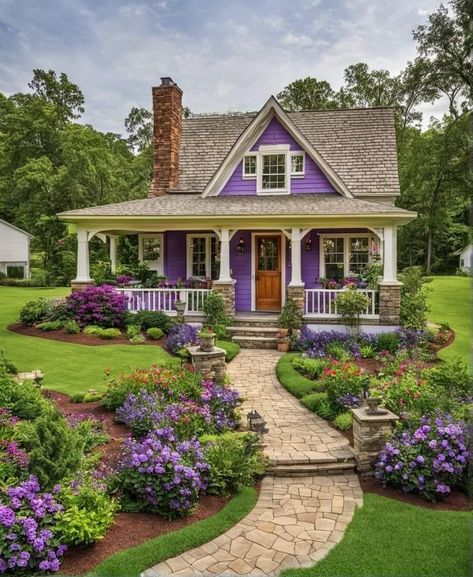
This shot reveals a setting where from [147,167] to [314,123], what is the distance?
2467 centimetres

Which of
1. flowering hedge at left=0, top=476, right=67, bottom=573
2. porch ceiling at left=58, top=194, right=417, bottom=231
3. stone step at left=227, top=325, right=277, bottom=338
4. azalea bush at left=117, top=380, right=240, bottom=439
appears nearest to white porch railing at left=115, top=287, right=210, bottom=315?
stone step at left=227, top=325, right=277, bottom=338

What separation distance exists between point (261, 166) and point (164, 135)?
13.9 ft

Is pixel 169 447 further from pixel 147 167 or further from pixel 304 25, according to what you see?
pixel 147 167

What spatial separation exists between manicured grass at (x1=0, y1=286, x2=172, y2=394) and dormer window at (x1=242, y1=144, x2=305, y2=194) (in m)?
7.67

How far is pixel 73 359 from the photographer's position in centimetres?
1131

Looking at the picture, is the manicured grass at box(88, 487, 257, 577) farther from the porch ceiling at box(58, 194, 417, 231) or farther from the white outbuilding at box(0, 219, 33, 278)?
the white outbuilding at box(0, 219, 33, 278)

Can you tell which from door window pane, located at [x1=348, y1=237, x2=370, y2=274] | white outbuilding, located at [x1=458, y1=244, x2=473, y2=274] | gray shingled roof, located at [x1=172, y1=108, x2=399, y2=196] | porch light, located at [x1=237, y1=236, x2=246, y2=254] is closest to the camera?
door window pane, located at [x1=348, y1=237, x2=370, y2=274]

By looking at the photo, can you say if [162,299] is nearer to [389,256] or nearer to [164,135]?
[164,135]

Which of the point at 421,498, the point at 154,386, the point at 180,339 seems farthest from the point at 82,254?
the point at 421,498

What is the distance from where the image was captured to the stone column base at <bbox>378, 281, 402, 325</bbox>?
535 inches

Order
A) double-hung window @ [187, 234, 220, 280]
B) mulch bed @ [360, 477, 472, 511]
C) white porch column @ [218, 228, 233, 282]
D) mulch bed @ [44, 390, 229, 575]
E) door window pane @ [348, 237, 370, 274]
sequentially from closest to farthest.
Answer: mulch bed @ [44, 390, 229, 575] → mulch bed @ [360, 477, 472, 511] → white porch column @ [218, 228, 233, 282] → door window pane @ [348, 237, 370, 274] → double-hung window @ [187, 234, 220, 280]

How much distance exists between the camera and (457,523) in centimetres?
522

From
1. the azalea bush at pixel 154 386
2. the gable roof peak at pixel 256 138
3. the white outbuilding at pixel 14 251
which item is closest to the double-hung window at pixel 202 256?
the gable roof peak at pixel 256 138

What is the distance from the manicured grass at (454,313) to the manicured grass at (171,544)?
5.57 metres
